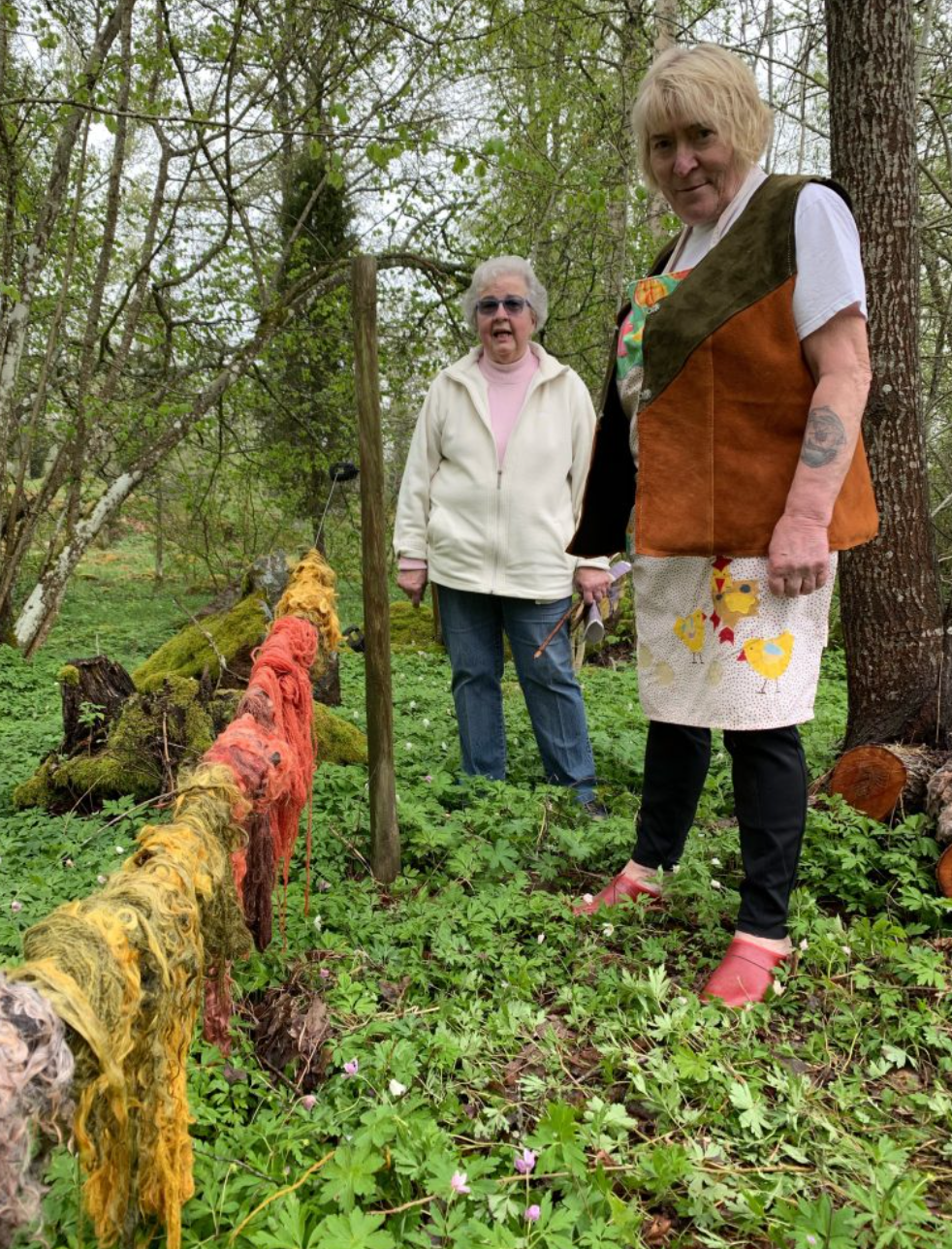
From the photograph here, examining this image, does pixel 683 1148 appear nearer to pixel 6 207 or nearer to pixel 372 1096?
pixel 372 1096

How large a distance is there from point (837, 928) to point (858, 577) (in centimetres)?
153

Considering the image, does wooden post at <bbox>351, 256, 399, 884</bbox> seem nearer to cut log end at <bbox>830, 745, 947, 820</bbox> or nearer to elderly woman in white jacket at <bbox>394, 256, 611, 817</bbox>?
elderly woman in white jacket at <bbox>394, 256, 611, 817</bbox>

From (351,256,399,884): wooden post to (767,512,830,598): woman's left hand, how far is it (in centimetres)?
109

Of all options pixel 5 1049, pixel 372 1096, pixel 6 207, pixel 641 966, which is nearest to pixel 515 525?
pixel 641 966

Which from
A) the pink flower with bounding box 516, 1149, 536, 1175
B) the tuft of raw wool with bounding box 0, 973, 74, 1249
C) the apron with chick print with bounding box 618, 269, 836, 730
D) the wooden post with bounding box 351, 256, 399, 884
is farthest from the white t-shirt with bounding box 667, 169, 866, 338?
the tuft of raw wool with bounding box 0, 973, 74, 1249

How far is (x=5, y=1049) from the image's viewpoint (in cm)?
81

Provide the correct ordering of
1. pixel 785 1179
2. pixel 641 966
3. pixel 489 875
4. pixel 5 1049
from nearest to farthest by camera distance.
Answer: pixel 5 1049 < pixel 785 1179 < pixel 641 966 < pixel 489 875

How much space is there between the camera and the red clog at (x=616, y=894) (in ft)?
8.48

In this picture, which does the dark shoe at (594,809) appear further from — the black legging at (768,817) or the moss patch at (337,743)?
the moss patch at (337,743)

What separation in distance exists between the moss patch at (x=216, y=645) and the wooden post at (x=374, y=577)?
10.1ft

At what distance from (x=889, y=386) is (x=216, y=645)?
4468 millimetres

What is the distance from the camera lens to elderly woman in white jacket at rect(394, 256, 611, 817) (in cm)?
328

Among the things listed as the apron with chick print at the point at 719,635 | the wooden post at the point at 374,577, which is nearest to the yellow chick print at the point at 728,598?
the apron with chick print at the point at 719,635

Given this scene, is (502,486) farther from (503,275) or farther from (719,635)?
(719,635)
